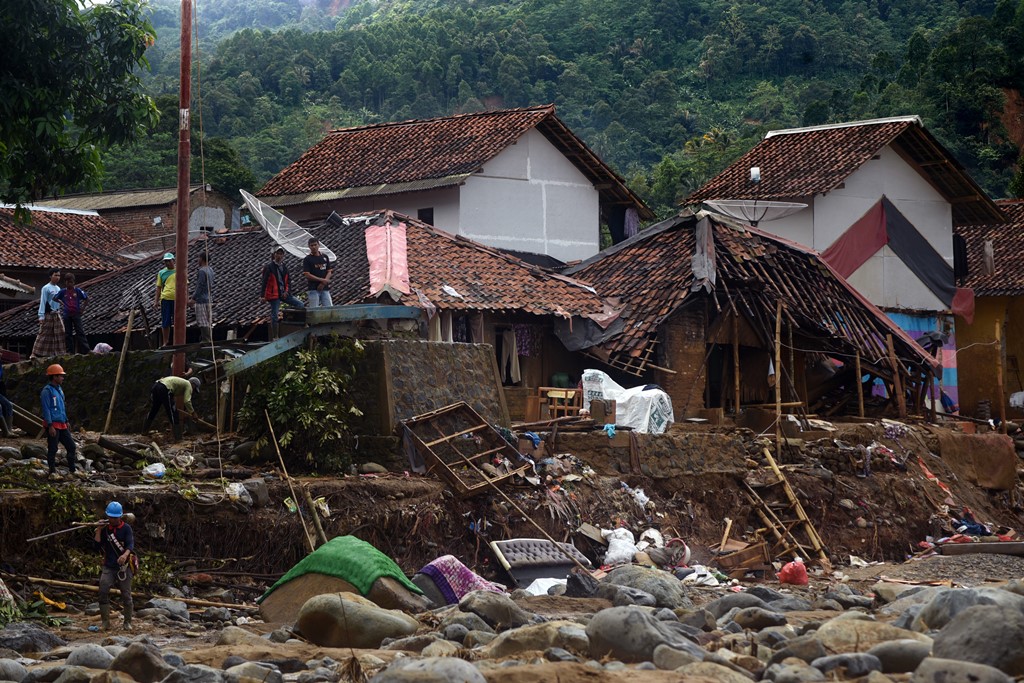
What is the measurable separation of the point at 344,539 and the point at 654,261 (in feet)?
43.5

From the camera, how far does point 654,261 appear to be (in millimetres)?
26109

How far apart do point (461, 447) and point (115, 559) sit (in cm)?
624

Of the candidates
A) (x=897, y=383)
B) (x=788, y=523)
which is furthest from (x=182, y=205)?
(x=897, y=383)

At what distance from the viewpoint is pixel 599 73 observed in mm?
69312

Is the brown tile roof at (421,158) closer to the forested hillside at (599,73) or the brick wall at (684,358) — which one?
the brick wall at (684,358)

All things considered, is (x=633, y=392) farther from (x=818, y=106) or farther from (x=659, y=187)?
(x=818, y=106)

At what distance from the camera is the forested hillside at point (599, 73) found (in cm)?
5725

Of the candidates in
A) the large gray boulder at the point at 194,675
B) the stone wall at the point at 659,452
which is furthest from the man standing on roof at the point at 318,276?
the large gray boulder at the point at 194,675

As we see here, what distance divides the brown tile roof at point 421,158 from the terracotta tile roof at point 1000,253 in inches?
350

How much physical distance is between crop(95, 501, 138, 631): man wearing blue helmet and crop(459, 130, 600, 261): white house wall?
64.8ft

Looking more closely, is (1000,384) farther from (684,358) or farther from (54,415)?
(54,415)

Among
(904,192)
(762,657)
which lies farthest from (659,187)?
(762,657)

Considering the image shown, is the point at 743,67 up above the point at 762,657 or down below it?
above

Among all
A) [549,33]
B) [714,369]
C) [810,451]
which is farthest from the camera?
[549,33]
